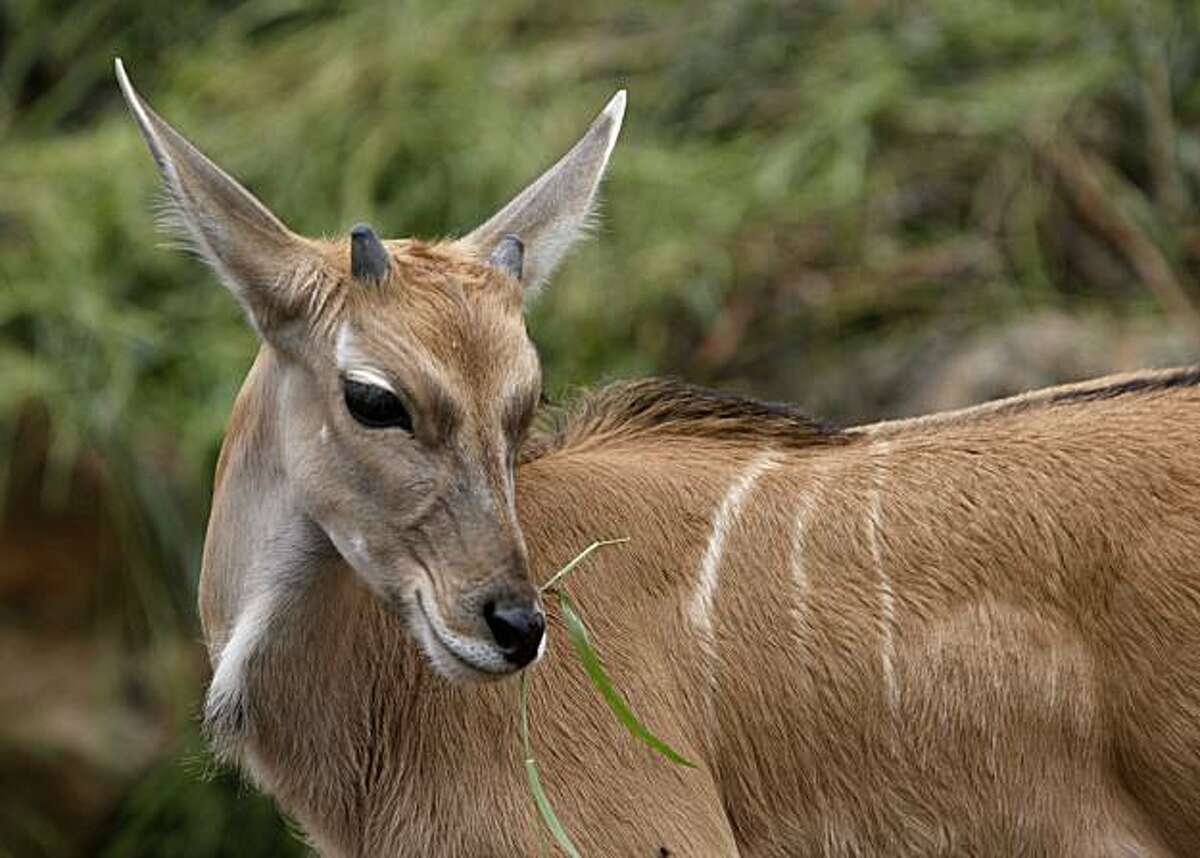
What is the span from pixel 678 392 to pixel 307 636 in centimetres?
98

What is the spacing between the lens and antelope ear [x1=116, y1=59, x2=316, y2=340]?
449 cm

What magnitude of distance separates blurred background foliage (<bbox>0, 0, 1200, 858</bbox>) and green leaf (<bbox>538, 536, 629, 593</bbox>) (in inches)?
148

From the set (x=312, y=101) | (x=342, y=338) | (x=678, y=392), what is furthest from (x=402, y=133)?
(x=342, y=338)

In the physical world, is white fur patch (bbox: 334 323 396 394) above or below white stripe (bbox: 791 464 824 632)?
above

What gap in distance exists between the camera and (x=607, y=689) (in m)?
4.57

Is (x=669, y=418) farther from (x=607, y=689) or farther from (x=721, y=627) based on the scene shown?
(x=607, y=689)

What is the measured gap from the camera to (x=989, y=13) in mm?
9844

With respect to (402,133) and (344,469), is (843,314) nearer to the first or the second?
(402,133)

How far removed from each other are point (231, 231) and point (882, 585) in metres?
1.44

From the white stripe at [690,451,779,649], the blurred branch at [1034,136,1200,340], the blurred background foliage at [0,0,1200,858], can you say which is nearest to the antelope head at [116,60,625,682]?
the white stripe at [690,451,779,649]

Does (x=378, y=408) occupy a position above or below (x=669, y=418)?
above

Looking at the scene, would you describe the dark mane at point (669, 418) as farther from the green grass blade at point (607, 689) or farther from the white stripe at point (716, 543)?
the green grass blade at point (607, 689)

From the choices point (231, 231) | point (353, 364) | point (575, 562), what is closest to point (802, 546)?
point (575, 562)

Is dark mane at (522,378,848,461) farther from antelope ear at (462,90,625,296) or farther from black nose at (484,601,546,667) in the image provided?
black nose at (484,601,546,667)
